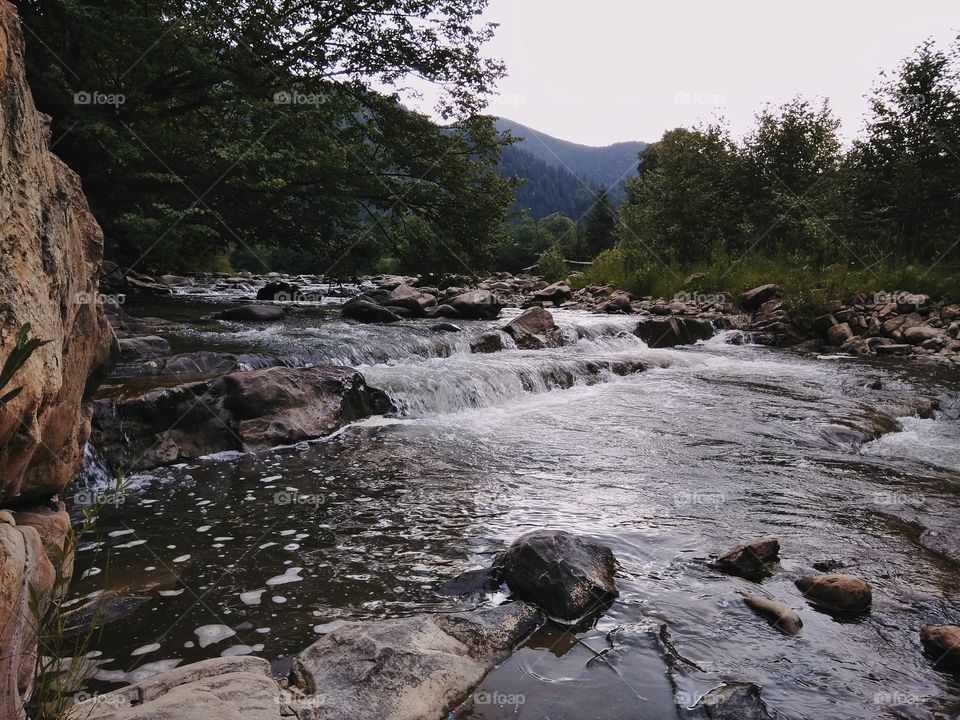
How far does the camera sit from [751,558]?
4023mm

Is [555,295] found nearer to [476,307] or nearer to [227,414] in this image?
[476,307]

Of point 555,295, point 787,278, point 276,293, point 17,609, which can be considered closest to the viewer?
point 17,609

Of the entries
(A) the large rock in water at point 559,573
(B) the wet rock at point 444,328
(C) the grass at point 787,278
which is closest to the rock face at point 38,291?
(A) the large rock in water at point 559,573

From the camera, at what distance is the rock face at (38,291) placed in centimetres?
221

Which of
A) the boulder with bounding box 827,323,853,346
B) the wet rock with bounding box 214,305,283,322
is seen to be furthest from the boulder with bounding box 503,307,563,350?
the boulder with bounding box 827,323,853,346

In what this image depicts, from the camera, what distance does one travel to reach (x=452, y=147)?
16062 mm

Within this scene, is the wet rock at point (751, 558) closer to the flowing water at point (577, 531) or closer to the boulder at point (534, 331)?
the flowing water at point (577, 531)

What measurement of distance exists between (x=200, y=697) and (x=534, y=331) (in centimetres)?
1245

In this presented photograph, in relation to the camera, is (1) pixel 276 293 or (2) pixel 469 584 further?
(1) pixel 276 293

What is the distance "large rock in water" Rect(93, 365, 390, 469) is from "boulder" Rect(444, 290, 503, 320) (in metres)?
10.1

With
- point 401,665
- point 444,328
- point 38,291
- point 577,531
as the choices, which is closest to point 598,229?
point 444,328

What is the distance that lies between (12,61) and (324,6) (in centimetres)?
1349

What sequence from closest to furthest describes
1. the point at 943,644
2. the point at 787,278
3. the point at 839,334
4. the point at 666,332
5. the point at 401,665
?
1. the point at 401,665
2. the point at 943,644
3. the point at 839,334
4. the point at 666,332
5. the point at 787,278

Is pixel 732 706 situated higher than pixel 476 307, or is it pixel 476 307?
pixel 476 307
